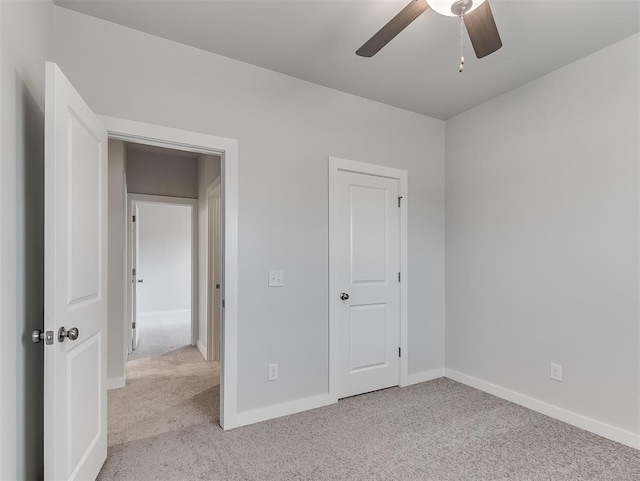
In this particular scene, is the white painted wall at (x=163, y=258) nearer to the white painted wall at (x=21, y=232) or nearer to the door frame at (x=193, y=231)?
the door frame at (x=193, y=231)

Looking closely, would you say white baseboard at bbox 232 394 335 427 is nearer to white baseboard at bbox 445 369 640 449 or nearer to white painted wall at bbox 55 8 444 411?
white painted wall at bbox 55 8 444 411

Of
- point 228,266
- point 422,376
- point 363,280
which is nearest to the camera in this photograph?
point 228,266

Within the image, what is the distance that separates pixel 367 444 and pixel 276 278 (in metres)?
1.29

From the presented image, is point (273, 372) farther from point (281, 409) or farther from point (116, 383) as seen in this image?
point (116, 383)

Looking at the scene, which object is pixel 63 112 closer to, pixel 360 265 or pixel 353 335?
pixel 360 265

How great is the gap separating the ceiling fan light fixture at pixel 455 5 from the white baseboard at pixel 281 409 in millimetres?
2703

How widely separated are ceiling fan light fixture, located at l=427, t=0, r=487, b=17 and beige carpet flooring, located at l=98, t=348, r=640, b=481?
7.83 feet

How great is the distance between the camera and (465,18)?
1.61 metres

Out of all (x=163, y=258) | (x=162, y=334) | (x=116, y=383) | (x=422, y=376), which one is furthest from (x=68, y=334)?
(x=163, y=258)

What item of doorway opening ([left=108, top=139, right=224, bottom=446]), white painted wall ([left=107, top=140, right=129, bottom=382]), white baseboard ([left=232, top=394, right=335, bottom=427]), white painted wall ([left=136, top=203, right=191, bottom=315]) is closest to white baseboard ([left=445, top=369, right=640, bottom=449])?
white baseboard ([left=232, top=394, right=335, bottom=427])

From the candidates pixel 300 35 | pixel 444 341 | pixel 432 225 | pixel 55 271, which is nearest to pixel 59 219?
pixel 55 271

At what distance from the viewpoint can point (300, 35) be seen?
2289 millimetres

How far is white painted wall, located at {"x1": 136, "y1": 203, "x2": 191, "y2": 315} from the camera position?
7.35 meters

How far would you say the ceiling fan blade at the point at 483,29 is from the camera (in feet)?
5.06
